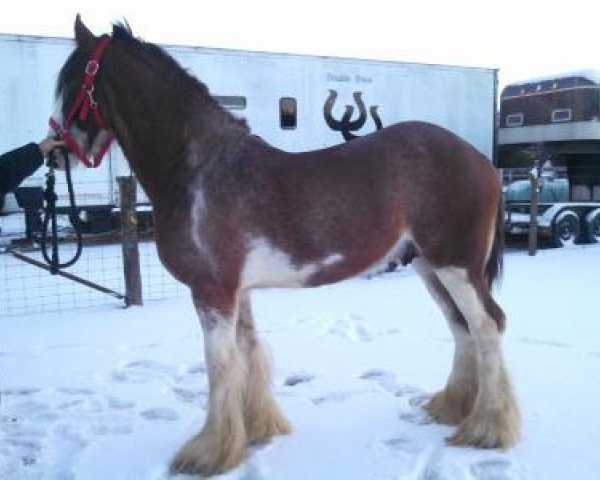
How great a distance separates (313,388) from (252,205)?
5.30 ft

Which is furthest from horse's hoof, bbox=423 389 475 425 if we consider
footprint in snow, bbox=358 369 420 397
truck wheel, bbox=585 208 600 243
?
truck wheel, bbox=585 208 600 243

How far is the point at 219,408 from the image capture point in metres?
3.07

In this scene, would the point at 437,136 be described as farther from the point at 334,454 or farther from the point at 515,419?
the point at 334,454

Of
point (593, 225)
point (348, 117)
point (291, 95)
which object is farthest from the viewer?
point (348, 117)

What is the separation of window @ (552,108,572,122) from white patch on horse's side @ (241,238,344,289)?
1169 cm

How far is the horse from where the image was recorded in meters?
2.99

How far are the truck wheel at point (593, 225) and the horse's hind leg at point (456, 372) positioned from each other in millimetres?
9407

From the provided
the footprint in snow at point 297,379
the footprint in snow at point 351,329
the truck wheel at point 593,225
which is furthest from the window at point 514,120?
the footprint in snow at point 297,379

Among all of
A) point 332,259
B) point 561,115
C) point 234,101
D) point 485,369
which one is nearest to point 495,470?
point 485,369

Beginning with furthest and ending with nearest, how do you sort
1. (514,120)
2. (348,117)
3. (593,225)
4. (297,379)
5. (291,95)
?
(514,120), (348,117), (291,95), (593,225), (297,379)

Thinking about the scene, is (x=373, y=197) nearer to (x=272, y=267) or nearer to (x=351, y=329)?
(x=272, y=267)

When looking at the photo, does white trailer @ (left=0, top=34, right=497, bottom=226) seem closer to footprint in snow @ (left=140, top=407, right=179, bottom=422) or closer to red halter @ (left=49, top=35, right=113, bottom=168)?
footprint in snow @ (left=140, top=407, right=179, bottom=422)

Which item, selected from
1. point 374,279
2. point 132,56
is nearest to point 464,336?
point 132,56

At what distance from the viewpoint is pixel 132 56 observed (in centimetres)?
305
